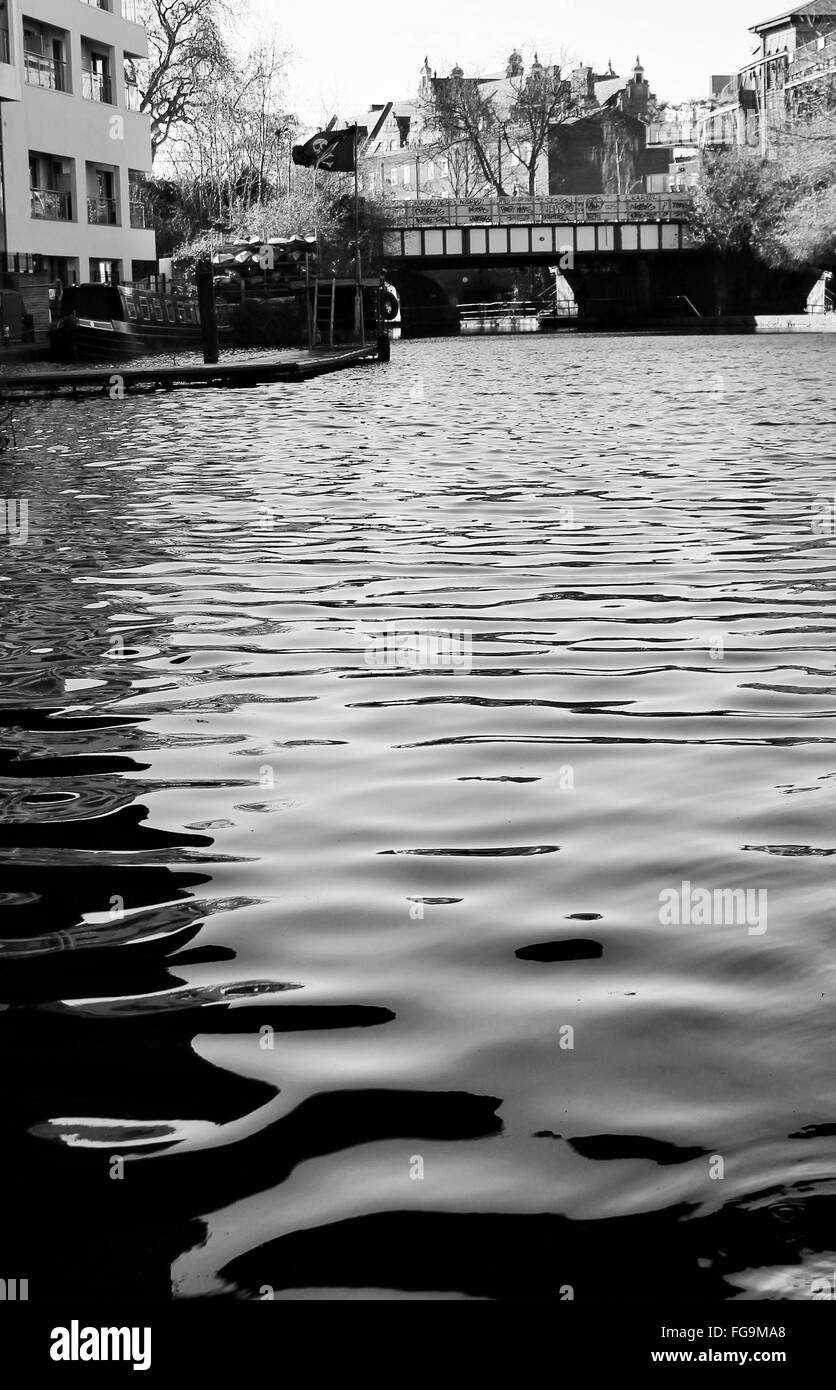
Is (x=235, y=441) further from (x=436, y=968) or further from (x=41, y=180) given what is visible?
(x=41, y=180)

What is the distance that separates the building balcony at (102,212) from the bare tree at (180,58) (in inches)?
720

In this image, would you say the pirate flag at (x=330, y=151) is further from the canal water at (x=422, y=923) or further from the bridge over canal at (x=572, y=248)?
the bridge over canal at (x=572, y=248)

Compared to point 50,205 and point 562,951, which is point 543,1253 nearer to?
point 562,951

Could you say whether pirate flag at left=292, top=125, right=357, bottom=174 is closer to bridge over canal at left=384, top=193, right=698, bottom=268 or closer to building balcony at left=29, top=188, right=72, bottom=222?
building balcony at left=29, top=188, right=72, bottom=222

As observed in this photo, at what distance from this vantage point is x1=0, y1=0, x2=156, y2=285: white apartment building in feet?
131

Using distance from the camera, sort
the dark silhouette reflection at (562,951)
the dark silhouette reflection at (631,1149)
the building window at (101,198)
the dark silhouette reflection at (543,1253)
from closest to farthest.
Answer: the dark silhouette reflection at (543,1253), the dark silhouette reflection at (631,1149), the dark silhouette reflection at (562,951), the building window at (101,198)

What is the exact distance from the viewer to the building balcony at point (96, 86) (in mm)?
46031

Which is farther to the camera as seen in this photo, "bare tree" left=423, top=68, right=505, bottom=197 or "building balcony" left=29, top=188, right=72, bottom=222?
"bare tree" left=423, top=68, right=505, bottom=197

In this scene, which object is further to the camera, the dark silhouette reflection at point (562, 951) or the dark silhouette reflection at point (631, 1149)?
the dark silhouette reflection at point (562, 951)

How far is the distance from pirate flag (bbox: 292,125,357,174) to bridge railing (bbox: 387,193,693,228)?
42502mm

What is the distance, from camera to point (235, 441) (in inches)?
738

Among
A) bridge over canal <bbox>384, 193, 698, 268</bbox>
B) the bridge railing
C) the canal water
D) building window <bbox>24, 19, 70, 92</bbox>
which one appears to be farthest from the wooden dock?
the bridge railing

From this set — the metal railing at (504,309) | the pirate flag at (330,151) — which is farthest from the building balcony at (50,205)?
the metal railing at (504,309)

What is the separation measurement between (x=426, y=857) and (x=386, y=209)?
83248 millimetres
